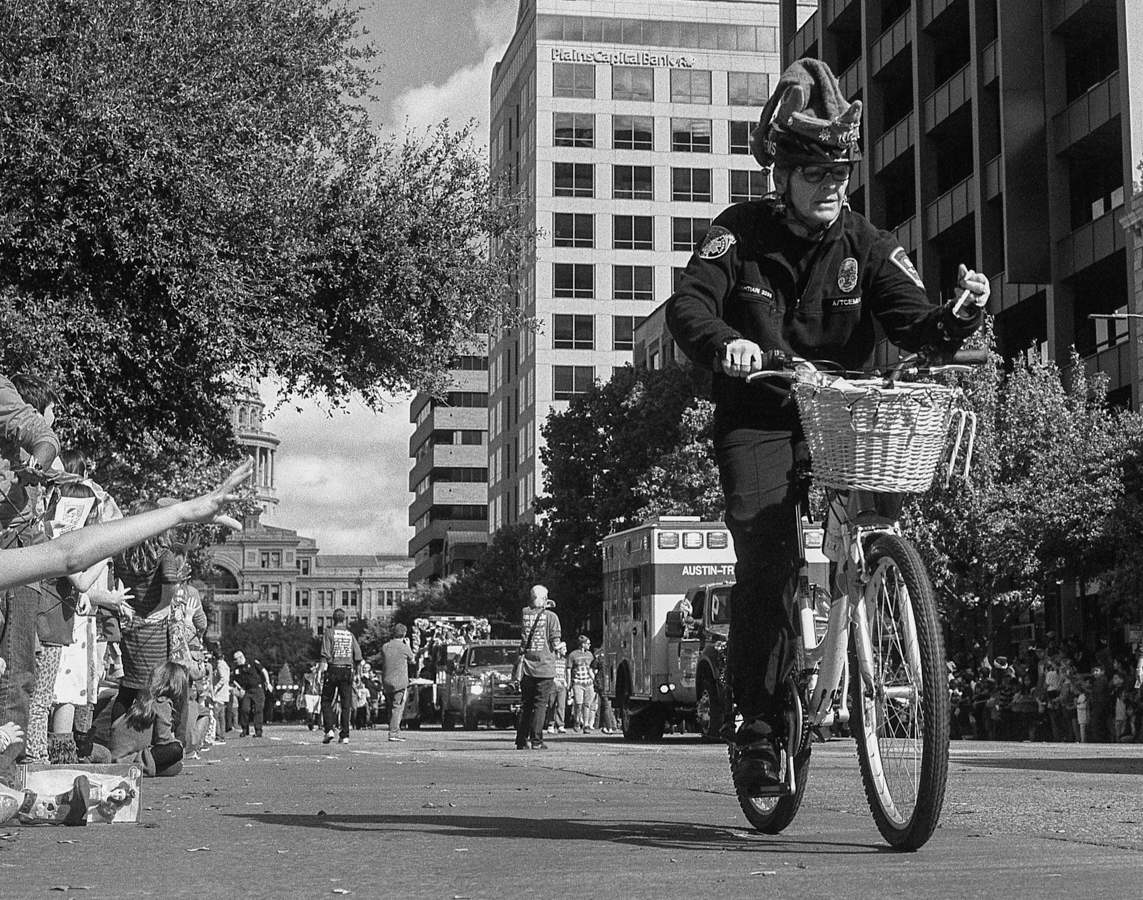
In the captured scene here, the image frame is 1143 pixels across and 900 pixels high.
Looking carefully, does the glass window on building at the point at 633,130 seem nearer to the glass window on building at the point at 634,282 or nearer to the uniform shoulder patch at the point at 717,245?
the glass window on building at the point at 634,282

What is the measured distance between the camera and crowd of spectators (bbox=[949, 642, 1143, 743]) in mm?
27516

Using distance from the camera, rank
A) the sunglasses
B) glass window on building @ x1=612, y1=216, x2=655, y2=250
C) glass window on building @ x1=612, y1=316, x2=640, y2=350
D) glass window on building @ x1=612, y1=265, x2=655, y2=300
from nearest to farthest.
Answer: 1. the sunglasses
2. glass window on building @ x1=612, y1=316, x2=640, y2=350
3. glass window on building @ x1=612, y1=265, x2=655, y2=300
4. glass window on building @ x1=612, y1=216, x2=655, y2=250

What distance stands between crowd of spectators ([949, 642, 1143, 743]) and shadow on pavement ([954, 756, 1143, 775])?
487 inches

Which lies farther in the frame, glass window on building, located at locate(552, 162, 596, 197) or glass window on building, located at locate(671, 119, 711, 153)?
glass window on building, located at locate(671, 119, 711, 153)

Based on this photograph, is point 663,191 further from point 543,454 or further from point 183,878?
point 183,878

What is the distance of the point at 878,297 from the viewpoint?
18.2 ft

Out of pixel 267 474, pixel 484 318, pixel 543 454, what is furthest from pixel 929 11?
pixel 267 474

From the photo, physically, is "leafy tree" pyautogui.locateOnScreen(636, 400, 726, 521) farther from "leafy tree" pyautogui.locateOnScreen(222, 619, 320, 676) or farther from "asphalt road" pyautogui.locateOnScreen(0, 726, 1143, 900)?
"leafy tree" pyautogui.locateOnScreen(222, 619, 320, 676)

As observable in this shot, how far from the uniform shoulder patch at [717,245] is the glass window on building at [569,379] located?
9943cm

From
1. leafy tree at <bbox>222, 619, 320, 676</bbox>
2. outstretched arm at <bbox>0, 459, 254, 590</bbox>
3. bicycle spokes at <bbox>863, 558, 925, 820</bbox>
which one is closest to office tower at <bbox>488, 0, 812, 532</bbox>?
leafy tree at <bbox>222, 619, 320, 676</bbox>

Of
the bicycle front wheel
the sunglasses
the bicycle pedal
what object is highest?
the sunglasses

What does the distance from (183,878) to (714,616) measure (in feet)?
55.3

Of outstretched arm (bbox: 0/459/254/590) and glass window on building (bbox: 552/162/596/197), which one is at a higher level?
glass window on building (bbox: 552/162/596/197)

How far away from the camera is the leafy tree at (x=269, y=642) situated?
16112cm
